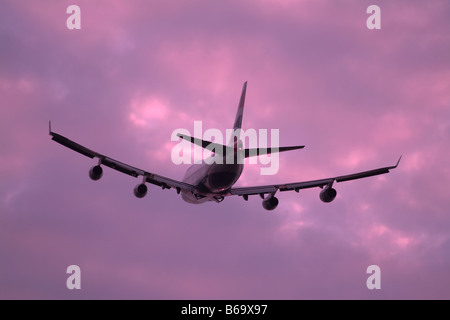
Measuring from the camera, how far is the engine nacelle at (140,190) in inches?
1697

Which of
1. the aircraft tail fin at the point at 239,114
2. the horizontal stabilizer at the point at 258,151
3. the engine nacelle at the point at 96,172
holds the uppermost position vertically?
the aircraft tail fin at the point at 239,114

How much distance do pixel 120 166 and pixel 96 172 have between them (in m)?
2.01

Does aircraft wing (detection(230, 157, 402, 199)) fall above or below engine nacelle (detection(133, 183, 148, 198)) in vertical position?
above

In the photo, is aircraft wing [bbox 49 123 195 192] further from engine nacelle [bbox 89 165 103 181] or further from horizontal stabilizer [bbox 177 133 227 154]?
horizontal stabilizer [bbox 177 133 227 154]

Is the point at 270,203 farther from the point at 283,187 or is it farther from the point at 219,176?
the point at 219,176

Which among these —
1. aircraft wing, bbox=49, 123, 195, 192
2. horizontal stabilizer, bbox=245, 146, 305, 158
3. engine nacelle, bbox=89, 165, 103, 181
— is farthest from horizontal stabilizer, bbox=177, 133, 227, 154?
engine nacelle, bbox=89, 165, 103, 181

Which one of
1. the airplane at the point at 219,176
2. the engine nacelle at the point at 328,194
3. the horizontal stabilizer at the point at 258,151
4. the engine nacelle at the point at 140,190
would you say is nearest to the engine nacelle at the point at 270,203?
the airplane at the point at 219,176

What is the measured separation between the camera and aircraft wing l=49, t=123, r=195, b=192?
3769cm

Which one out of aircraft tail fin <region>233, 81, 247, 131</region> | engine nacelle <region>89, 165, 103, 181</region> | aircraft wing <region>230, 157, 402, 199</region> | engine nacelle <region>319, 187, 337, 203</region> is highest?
aircraft tail fin <region>233, 81, 247, 131</region>

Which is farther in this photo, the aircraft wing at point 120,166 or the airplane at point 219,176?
the airplane at point 219,176

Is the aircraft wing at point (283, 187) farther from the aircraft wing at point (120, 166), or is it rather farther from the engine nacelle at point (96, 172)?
the engine nacelle at point (96, 172)

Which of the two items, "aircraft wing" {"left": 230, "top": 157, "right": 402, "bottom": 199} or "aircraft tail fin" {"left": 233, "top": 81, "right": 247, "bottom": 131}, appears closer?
"aircraft tail fin" {"left": 233, "top": 81, "right": 247, "bottom": 131}
